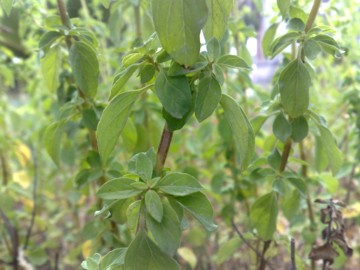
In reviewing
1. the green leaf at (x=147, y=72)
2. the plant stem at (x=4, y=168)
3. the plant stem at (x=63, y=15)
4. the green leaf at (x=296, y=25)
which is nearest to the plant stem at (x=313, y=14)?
the green leaf at (x=296, y=25)

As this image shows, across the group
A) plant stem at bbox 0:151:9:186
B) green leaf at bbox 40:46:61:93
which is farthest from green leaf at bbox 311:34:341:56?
plant stem at bbox 0:151:9:186

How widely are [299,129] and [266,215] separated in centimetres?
16

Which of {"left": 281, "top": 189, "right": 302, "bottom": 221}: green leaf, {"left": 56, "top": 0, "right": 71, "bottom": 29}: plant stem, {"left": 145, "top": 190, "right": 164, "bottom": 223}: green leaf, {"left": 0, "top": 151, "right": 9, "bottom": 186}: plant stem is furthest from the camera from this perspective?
{"left": 0, "top": 151, "right": 9, "bottom": 186}: plant stem

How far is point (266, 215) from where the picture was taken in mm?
719

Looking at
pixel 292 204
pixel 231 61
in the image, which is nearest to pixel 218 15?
pixel 231 61

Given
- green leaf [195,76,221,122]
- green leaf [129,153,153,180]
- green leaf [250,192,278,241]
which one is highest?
green leaf [195,76,221,122]

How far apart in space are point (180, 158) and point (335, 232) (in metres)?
0.53

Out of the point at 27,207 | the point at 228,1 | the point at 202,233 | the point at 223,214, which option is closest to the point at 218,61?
the point at 228,1

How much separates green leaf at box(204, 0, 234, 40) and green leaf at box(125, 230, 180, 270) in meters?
0.25

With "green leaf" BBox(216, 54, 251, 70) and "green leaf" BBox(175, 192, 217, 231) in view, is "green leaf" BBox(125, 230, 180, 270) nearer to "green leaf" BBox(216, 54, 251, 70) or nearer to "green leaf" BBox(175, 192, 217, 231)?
"green leaf" BBox(175, 192, 217, 231)

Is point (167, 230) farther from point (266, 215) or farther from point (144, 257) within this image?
point (266, 215)

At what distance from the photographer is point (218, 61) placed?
53 centimetres

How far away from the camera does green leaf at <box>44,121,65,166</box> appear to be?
0.73m

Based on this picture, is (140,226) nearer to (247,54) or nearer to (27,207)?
(247,54)
